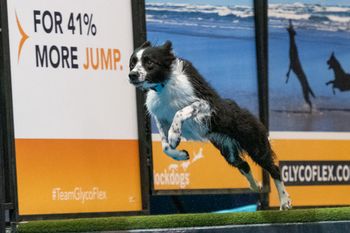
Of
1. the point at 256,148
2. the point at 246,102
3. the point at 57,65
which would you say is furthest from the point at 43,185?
the point at 246,102

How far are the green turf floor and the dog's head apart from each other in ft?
3.37

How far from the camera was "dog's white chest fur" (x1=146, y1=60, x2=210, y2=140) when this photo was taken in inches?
328

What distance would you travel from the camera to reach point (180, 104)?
8.34m

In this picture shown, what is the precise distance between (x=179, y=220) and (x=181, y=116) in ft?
2.88

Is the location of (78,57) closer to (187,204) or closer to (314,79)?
(187,204)

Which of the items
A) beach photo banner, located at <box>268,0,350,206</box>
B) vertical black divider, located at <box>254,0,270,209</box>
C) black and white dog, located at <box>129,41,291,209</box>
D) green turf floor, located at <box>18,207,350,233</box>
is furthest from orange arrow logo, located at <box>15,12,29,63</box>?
beach photo banner, located at <box>268,0,350,206</box>

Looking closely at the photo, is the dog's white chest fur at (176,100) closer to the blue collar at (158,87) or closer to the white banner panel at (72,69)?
the blue collar at (158,87)

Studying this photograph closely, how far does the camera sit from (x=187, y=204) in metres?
11.4

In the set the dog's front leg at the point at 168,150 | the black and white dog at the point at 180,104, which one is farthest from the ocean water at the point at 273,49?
the dog's front leg at the point at 168,150

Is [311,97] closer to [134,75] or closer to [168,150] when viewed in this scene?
[168,150]

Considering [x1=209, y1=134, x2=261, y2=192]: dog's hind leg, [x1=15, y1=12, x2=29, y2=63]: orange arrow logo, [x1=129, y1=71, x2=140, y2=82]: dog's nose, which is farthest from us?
[x1=15, y1=12, x2=29, y2=63]: orange arrow logo

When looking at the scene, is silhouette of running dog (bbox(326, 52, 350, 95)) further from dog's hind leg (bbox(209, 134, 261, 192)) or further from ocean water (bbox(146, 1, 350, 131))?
dog's hind leg (bbox(209, 134, 261, 192))

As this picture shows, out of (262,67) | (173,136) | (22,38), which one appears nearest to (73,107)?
(22,38)

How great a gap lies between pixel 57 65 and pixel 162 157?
1484 mm
